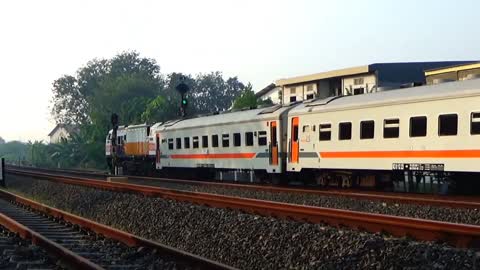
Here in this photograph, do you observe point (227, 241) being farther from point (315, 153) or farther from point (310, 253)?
point (315, 153)

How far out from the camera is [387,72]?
51469mm

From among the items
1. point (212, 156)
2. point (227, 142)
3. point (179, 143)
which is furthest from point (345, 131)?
point (179, 143)

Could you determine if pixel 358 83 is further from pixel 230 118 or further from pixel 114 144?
pixel 230 118

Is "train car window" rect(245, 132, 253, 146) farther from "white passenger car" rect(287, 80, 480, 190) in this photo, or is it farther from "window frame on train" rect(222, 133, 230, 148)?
"white passenger car" rect(287, 80, 480, 190)

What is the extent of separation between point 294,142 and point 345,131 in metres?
2.86

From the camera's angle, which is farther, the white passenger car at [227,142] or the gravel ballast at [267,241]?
the white passenger car at [227,142]

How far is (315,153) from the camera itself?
21.3 metres

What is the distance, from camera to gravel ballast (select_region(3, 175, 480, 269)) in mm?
8500

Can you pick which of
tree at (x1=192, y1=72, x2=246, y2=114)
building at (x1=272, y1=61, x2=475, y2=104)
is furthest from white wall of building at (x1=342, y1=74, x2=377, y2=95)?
tree at (x1=192, y1=72, x2=246, y2=114)

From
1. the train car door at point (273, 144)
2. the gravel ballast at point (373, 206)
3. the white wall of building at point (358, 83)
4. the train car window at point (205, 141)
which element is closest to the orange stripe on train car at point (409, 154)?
the gravel ballast at point (373, 206)

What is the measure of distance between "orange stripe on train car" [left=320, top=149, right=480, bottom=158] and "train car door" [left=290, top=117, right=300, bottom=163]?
1.49 metres

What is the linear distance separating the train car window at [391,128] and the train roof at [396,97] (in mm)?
528

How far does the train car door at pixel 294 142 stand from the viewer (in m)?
22.4

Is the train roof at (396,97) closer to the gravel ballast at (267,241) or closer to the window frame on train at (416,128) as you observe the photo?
the window frame on train at (416,128)
